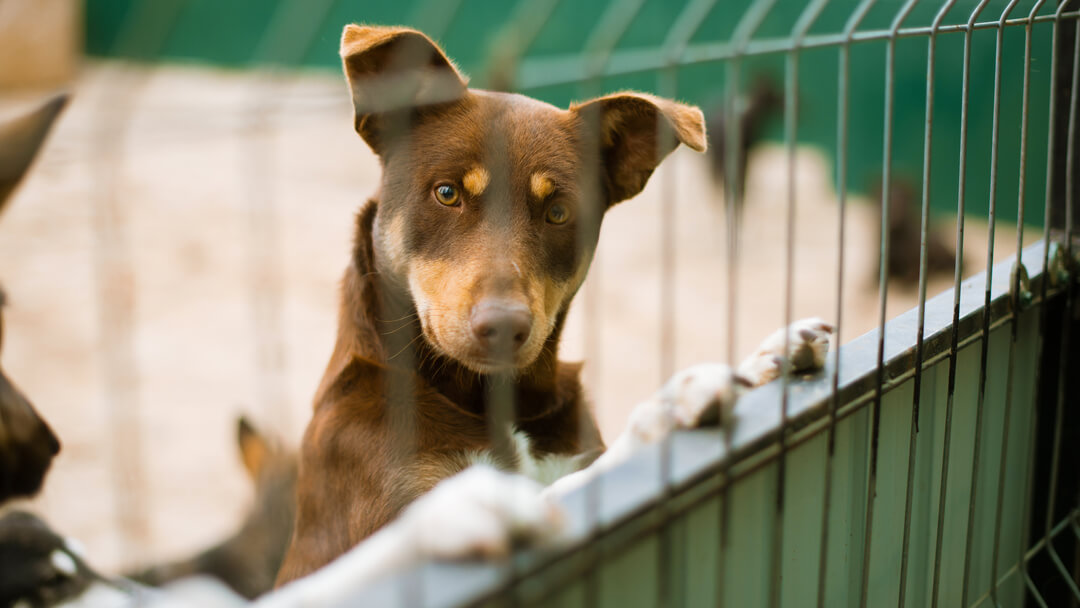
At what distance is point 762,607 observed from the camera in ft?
6.09

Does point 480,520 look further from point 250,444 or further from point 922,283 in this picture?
point 250,444

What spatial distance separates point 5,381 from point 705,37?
9.29 metres

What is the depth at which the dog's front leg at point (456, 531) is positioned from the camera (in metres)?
1.29

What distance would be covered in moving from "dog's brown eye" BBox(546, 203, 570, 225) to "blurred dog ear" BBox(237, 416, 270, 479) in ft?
6.84

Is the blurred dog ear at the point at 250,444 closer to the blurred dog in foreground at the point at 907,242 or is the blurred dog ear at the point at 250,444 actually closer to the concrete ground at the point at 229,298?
the concrete ground at the point at 229,298

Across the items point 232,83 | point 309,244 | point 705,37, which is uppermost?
point 705,37

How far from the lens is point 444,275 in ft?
7.34

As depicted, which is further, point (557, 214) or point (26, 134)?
point (557, 214)

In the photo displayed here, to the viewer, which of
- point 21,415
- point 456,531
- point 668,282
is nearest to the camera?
point 456,531

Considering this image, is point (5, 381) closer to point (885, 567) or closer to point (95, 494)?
point (885, 567)

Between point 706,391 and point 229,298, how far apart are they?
6.63 metres

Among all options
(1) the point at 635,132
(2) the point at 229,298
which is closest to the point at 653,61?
(1) the point at 635,132

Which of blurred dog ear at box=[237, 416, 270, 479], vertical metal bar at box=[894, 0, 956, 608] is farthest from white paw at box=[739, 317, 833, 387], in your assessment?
blurred dog ear at box=[237, 416, 270, 479]

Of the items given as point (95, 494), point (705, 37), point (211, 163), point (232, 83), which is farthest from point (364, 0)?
point (95, 494)
